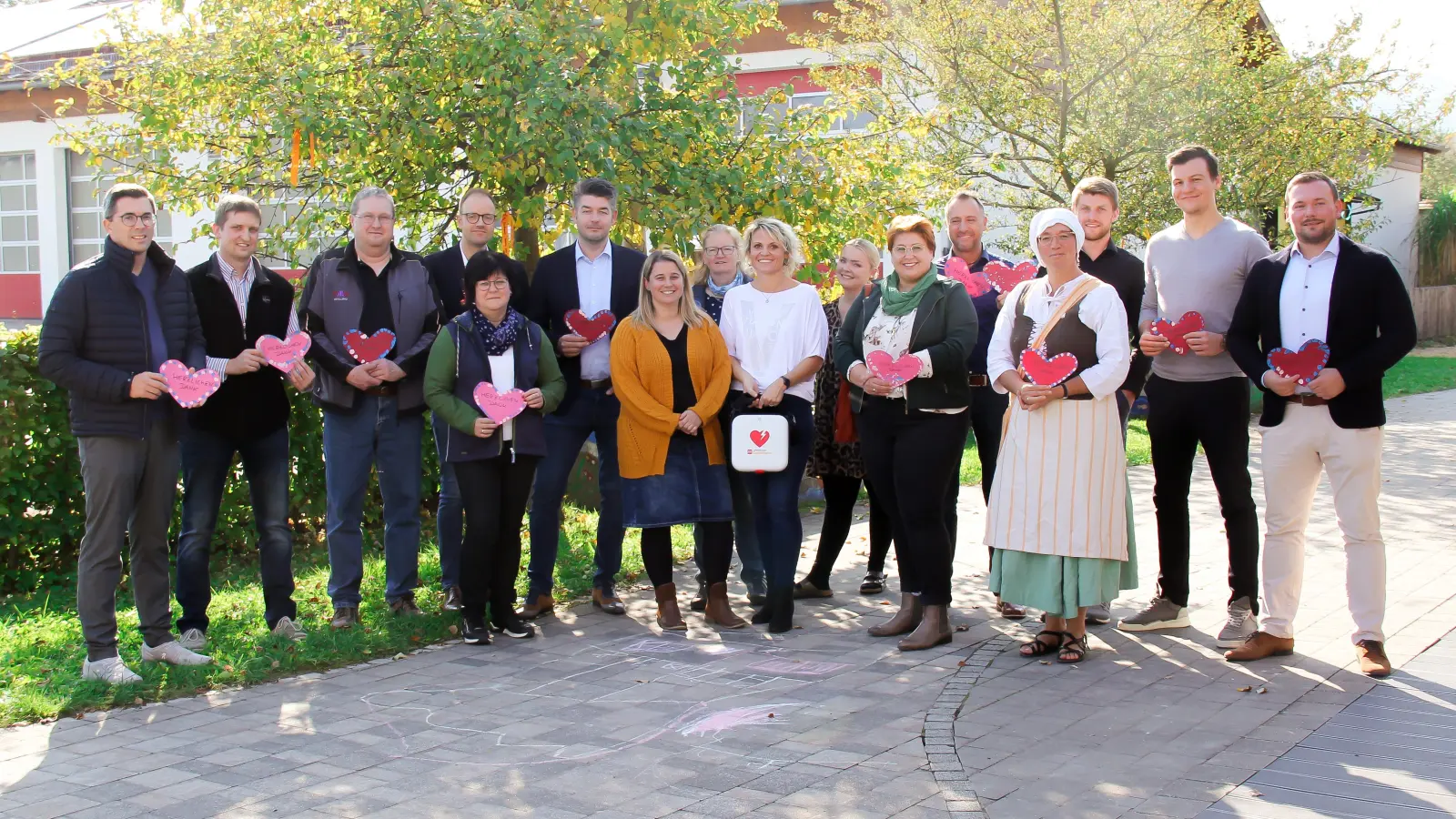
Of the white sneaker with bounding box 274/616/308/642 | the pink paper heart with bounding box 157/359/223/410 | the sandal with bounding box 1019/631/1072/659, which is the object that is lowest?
the sandal with bounding box 1019/631/1072/659

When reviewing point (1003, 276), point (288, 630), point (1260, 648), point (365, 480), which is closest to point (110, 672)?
point (288, 630)

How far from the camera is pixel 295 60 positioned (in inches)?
344

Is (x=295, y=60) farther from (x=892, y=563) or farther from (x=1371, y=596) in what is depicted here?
(x=1371, y=596)

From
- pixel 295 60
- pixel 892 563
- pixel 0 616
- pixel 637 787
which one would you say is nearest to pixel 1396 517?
pixel 892 563

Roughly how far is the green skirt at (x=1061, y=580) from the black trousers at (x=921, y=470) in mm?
306

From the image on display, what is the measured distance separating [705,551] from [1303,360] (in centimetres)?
301

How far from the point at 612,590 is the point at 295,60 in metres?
4.17

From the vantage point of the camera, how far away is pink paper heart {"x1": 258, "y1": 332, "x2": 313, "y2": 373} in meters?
6.30

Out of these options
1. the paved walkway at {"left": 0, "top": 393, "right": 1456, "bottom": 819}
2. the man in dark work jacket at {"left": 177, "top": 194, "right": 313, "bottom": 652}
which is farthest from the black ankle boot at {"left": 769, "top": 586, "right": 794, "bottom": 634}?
the man in dark work jacket at {"left": 177, "top": 194, "right": 313, "bottom": 652}

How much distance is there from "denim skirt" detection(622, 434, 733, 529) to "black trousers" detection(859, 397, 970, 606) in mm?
848

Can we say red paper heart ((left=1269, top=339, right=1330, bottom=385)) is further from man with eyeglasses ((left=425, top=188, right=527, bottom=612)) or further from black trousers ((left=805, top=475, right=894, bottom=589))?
man with eyeglasses ((left=425, top=188, right=527, bottom=612))

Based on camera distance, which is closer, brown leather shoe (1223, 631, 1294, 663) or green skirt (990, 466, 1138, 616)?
brown leather shoe (1223, 631, 1294, 663)

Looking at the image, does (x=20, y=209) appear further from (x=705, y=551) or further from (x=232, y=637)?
(x=705, y=551)

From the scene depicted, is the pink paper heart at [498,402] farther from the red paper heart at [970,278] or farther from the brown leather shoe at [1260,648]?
the brown leather shoe at [1260,648]
